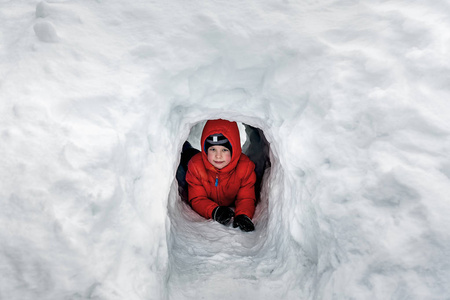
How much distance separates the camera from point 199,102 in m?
2.08

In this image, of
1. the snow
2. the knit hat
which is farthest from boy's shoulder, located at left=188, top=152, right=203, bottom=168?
the snow

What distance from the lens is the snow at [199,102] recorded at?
1306 millimetres

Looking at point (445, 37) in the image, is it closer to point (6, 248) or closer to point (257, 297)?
point (257, 297)

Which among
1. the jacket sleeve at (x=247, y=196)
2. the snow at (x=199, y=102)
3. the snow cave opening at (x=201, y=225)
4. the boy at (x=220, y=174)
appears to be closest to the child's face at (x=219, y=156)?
the boy at (x=220, y=174)

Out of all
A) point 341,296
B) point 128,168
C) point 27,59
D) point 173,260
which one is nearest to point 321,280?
point 341,296

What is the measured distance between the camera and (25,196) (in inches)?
50.6

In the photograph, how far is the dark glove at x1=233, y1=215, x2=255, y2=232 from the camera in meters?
2.90

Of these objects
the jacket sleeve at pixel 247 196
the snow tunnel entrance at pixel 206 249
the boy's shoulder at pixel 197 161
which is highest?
the boy's shoulder at pixel 197 161

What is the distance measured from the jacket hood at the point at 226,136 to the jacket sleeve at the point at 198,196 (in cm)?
18

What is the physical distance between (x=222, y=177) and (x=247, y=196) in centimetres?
36

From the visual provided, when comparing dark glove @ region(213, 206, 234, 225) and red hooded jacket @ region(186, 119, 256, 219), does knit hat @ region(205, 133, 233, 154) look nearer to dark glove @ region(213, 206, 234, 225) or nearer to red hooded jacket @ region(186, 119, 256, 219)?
red hooded jacket @ region(186, 119, 256, 219)

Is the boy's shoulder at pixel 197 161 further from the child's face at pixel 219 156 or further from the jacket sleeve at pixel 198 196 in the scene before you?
the child's face at pixel 219 156

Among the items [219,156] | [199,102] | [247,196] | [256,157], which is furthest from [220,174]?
[199,102]

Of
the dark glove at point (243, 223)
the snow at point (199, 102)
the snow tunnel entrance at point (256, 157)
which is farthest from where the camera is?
the snow tunnel entrance at point (256, 157)
